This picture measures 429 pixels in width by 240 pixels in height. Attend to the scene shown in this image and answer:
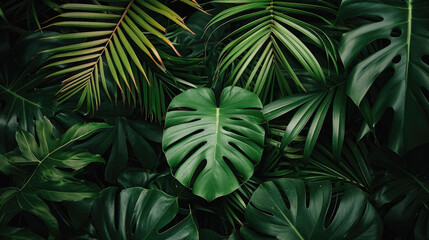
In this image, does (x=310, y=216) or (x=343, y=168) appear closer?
(x=310, y=216)

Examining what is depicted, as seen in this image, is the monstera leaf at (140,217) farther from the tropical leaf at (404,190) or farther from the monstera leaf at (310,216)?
the tropical leaf at (404,190)

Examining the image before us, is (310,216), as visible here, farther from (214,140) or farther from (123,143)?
(123,143)

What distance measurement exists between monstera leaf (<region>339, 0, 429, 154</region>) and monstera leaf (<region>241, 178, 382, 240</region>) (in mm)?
235

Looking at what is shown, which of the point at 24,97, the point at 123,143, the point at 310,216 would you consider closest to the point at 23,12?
the point at 24,97

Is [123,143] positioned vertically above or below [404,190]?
above

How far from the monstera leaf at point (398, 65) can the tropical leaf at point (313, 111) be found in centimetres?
10

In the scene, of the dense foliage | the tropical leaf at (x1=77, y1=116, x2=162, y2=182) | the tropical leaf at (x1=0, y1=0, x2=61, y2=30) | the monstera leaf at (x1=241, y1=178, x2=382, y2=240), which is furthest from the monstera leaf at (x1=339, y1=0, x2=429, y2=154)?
the tropical leaf at (x1=0, y1=0, x2=61, y2=30)

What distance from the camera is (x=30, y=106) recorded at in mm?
1294

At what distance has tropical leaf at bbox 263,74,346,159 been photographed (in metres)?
1.08

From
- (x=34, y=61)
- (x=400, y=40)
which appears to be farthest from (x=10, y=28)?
(x=400, y=40)

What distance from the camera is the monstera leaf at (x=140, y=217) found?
3.47 feet

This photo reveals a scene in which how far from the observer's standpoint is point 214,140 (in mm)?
1080

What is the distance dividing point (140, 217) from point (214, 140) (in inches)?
13.8

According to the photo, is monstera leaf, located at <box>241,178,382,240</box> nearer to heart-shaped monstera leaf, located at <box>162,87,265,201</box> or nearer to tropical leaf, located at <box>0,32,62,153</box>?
heart-shaped monstera leaf, located at <box>162,87,265,201</box>
